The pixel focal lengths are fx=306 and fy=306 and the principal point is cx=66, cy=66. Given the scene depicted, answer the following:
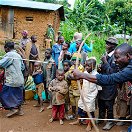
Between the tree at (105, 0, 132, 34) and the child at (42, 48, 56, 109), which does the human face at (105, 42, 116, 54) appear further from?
the tree at (105, 0, 132, 34)

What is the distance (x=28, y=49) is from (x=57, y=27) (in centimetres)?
1042

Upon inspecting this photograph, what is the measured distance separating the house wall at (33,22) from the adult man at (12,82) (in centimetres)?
1007

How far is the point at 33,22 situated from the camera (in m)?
16.4

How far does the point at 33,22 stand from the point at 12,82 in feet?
34.6

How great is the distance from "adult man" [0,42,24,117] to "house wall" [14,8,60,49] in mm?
10069

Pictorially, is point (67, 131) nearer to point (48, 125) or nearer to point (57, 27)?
point (48, 125)

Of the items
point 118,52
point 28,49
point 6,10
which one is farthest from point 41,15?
point 118,52

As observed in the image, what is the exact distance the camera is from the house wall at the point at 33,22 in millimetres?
16281

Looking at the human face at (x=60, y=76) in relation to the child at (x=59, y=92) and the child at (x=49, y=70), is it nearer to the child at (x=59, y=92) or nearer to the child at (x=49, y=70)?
the child at (x=59, y=92)

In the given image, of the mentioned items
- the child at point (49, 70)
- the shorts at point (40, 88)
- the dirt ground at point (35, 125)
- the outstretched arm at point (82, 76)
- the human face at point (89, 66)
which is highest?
the outstretched arm at point (82, 76)

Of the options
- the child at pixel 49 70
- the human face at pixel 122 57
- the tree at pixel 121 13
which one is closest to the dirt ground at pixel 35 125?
the child at pixel 49 70

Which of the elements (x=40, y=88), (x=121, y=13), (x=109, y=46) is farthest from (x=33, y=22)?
(x=109, y=46)

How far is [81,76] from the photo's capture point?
3.65 meters

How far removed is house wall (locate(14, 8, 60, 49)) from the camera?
16.3m
